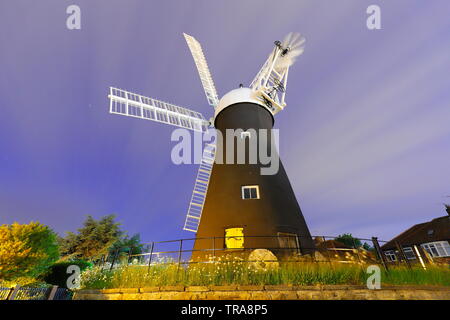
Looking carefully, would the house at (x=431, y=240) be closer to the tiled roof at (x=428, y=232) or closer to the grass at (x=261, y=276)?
the tiled roof at (x=428, y=232)

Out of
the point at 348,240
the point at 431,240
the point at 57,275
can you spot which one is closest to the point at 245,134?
the point at 57,275

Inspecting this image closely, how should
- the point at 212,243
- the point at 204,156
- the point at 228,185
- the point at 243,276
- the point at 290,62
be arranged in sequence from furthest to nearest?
1. the point at 204,156
2. the point at 290,62
3. the point at 228,185
4. the point at 212,243
5. the point at 243,276

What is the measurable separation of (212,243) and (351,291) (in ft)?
18.0

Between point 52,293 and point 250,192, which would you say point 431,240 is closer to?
point 250,192

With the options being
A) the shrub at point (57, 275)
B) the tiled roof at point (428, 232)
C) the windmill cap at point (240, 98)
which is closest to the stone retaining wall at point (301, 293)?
the windmill cap at point (240, 98)

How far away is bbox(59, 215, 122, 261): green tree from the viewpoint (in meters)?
24.2

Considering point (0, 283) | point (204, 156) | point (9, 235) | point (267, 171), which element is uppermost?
point (204, 156)

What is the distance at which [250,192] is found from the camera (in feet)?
33.2

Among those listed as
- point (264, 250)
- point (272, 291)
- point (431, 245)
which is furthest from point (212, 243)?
point (431, 245)

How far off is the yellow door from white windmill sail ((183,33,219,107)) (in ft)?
44.3

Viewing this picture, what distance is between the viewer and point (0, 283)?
13.1 m

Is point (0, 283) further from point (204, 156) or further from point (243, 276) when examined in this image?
point (243, 276)

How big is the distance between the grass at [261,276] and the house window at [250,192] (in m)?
3.57

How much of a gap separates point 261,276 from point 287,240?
3.18m
